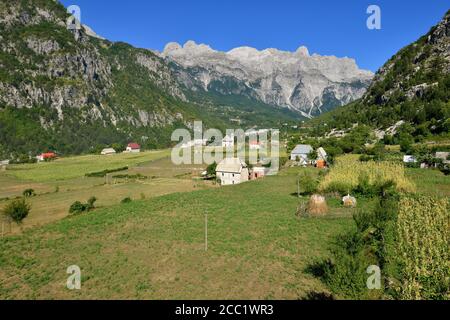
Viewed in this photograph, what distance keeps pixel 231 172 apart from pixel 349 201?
→ 3148 cm

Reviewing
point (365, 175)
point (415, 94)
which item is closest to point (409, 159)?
point (365, 175)

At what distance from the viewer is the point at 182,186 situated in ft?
222

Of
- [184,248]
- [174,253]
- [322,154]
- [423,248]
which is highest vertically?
[322,154]

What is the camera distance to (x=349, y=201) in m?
40.3

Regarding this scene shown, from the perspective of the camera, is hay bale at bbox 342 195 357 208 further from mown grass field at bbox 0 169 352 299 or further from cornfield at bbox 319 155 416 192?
mown grass field at bbox 0 169 352 299

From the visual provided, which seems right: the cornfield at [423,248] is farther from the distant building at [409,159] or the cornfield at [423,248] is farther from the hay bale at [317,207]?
the distant building at [409,159]

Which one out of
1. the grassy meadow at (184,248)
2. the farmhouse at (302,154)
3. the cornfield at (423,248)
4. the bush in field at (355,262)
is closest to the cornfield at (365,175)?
the grassy meadow at (184,248)

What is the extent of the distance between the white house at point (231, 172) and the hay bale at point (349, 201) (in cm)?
2937

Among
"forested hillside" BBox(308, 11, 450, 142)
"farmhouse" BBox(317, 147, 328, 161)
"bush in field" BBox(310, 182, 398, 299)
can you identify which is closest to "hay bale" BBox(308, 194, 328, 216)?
"bush in field" BBox(310, 182, 398, 299)

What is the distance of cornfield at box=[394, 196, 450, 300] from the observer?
16.8 meters

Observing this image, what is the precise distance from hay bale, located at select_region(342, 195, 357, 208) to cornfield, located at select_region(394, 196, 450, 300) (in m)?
5.27

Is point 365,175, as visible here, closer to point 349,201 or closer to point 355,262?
point 349,201

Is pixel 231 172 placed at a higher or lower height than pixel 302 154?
lower

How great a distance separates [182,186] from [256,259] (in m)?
44.3
